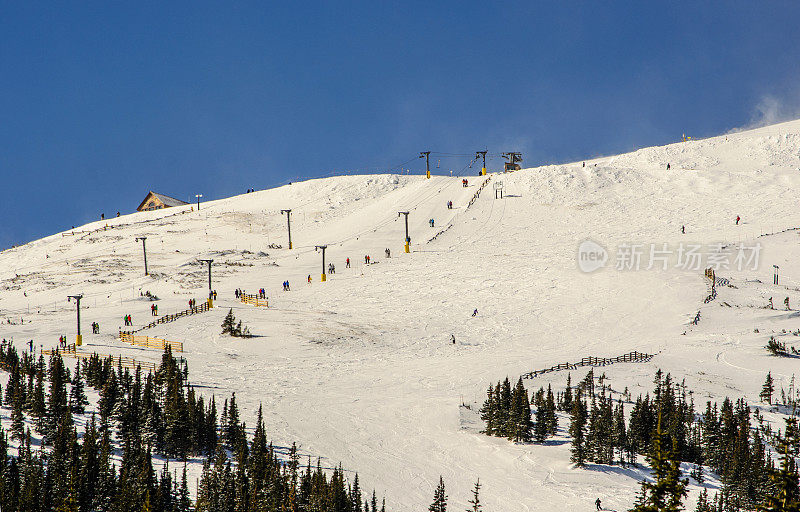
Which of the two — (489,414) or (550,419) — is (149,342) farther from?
(550,419)

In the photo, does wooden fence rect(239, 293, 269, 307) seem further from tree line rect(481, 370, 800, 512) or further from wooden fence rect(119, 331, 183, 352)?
tree line rect(481, 370, 800, 512)

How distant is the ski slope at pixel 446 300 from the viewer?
31.7m

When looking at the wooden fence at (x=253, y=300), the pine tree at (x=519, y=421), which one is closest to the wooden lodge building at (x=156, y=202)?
the wooden fence at (x=253, y=300)

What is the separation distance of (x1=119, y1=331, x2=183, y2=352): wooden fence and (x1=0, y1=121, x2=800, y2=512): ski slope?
2.71 feet

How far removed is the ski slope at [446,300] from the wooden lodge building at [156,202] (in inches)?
491

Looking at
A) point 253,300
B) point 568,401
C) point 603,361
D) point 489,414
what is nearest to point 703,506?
point 489,414

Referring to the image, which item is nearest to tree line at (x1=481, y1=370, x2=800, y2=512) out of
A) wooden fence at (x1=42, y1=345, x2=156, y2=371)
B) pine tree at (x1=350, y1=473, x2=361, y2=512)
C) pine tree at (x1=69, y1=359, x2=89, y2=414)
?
pine tree at (x1=350, y1=473, x2=361, y2=512)

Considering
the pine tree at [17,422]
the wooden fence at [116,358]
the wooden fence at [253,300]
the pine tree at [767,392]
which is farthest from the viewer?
the wooden fence at [253,300]

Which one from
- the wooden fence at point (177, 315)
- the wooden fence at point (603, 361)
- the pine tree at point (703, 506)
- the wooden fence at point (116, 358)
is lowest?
the pine tree at point (703, 506)

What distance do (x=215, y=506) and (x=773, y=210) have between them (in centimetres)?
8359

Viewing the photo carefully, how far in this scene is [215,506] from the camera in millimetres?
21219

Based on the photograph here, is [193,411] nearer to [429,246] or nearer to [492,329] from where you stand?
[492,329]

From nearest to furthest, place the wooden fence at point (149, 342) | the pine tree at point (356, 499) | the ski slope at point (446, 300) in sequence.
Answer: the pine tree at point (356, 499)
the ski slope at point (446, 300)
the wooden fence at point (149, 342)

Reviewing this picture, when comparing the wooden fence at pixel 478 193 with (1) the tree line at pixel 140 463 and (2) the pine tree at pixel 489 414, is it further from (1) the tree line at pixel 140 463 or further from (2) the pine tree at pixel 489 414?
(1) the tree line at pixel 140 463
